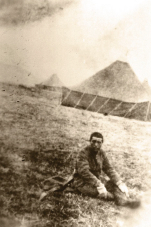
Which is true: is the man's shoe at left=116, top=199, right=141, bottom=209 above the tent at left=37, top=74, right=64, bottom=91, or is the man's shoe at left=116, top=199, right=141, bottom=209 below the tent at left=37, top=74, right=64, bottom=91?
below

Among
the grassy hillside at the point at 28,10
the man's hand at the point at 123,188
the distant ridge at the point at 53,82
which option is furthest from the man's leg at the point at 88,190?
the grassy hillside at the point at 28,10

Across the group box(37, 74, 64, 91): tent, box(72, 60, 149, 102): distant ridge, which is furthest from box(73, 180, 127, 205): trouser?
box(37, 74, 64, 91): tent

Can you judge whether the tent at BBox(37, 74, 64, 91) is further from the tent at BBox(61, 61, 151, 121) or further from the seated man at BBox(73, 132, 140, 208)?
the seated man at BBox(73, 132, 140, 208)

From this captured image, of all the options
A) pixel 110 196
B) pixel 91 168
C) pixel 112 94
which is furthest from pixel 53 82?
pixel 110 196

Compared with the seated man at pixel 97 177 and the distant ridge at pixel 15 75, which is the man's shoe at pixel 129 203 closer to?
the seated man at pixel 97 177

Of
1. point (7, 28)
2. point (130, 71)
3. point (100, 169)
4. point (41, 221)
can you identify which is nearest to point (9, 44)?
point (7, 28)

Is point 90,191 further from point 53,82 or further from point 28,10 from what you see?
point 28,10
